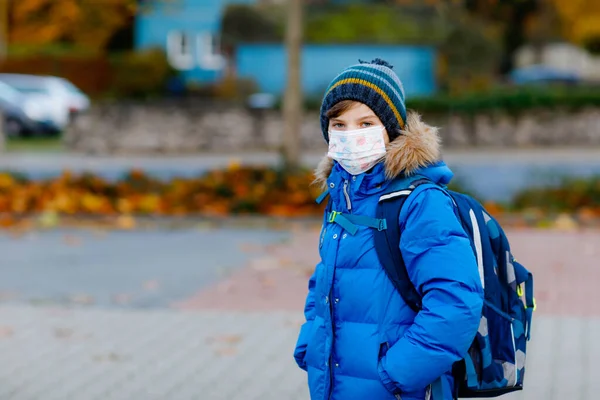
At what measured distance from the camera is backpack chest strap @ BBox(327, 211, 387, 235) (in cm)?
318

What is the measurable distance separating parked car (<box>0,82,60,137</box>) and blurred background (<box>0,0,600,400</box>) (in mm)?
57

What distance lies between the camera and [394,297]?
3150mm

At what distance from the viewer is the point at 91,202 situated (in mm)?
13555

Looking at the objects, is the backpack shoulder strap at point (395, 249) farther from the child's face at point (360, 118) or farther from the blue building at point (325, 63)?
the blue building at point (325, 63)

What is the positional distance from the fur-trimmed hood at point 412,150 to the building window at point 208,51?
148ft

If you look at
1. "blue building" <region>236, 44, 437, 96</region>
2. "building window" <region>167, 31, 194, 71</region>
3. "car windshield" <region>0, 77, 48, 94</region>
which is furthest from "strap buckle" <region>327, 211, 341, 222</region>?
"building window" <region>167, 31, 194, 71</region>

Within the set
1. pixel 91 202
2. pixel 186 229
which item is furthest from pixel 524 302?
pixel 91 202

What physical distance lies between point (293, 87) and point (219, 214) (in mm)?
2486

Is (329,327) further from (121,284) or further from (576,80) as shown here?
(576,80)

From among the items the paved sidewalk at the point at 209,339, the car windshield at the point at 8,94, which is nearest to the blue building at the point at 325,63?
the car windshield at the point at 8,94

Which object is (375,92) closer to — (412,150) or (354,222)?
(412,150)

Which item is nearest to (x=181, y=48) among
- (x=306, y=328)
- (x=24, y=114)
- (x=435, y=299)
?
(x=24, y=114)

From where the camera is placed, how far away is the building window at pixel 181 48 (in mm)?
Answer: 48406

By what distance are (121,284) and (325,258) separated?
648cm
